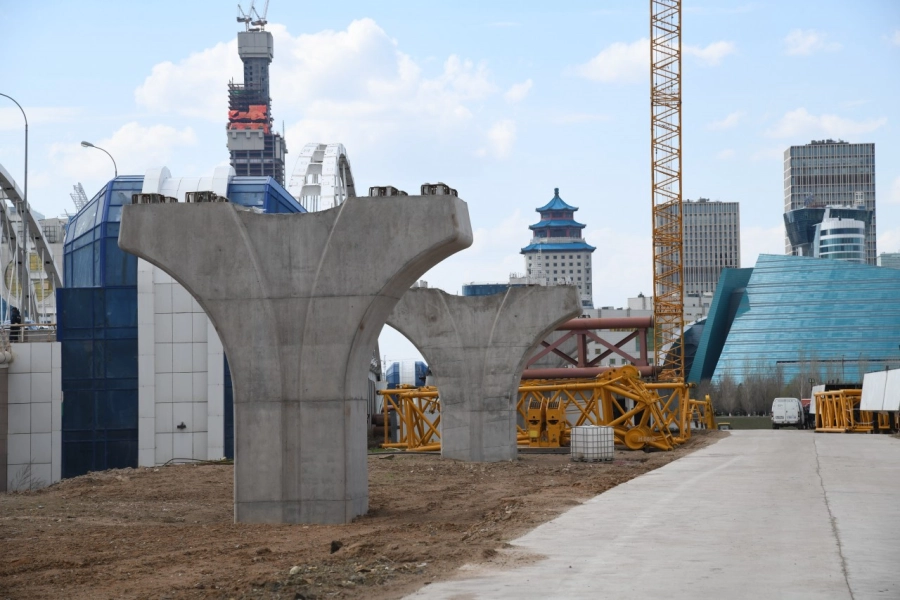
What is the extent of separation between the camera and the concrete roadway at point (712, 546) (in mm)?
10406

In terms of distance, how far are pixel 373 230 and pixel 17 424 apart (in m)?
27.5

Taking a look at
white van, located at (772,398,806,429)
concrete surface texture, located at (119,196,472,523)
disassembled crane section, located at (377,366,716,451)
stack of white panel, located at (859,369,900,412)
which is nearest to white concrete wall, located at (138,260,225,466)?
disassembled crane section, located at (377,366,716,451)

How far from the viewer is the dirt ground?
37.9ft

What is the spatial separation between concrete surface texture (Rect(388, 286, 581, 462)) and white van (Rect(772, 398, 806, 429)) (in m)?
37.3

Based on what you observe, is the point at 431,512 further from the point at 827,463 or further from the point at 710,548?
the point at 827,463

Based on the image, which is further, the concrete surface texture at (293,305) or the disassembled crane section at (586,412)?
the disassembled crane section at (586,412)

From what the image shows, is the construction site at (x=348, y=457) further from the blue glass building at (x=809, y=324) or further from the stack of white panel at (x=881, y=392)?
the blue glass building at (x=809, y=324)

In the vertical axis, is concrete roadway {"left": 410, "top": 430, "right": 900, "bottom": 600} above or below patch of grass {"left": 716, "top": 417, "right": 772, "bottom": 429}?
above

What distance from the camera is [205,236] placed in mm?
17703

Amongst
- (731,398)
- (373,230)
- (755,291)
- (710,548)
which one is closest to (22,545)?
(373,230)

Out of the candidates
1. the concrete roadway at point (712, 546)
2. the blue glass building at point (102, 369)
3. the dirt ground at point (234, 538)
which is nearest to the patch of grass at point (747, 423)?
the blue glass building at point (102, 369)

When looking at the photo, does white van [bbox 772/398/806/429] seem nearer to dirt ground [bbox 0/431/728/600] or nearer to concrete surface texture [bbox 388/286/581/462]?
concrete surface texture [bbox 388/286/581/462]

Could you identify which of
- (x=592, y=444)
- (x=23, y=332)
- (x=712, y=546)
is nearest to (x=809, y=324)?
(x=23, y=332)

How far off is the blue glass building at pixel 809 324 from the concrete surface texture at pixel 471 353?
3889 inches
